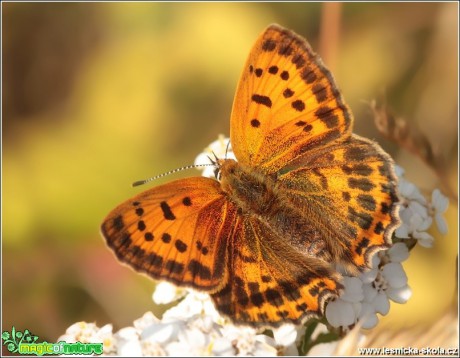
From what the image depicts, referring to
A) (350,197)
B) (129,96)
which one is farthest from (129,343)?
(129,96)

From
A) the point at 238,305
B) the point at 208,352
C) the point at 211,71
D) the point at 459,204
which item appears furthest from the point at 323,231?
the point at 211,71

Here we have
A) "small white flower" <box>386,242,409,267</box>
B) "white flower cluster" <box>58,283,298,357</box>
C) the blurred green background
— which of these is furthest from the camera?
the blurred green background

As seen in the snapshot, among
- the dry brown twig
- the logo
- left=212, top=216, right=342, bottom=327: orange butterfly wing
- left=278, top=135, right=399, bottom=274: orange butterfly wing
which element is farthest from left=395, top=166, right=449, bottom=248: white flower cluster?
the logo

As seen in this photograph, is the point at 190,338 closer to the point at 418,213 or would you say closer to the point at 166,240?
the point at 166,240

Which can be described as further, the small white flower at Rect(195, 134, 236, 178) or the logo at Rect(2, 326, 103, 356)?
the small white flower at Rect(195, 134, 236, 178)

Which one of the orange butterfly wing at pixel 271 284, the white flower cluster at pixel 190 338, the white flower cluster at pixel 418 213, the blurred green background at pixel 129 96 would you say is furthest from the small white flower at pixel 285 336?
the blurred green background at pixel 129 96

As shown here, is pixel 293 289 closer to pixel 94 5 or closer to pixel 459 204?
pixel 459 204

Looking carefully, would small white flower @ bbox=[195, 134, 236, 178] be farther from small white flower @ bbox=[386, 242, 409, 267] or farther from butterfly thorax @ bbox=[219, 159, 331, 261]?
small white flower @ bbox=[386, 242, 409, 267]

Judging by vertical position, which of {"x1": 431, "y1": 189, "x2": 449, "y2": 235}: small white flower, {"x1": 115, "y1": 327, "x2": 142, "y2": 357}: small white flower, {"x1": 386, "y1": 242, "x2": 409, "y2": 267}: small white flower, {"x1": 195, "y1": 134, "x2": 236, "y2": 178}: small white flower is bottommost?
{"x1": 115, "y1": 327, "x2": 142, "y2": 357}: small white flower

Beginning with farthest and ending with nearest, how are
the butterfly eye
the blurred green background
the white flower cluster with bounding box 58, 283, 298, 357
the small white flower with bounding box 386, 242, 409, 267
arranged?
the blurred green background
the butterfly eye
the small white flower with bounding box 386, 242, 409, 267
the white flower cluster with bounding box 58, 283, 298, 357
